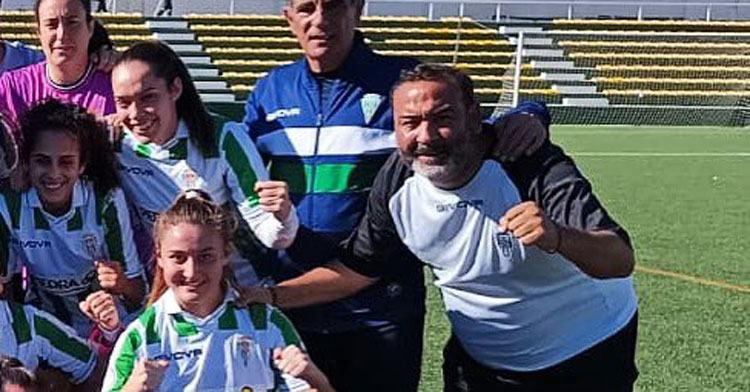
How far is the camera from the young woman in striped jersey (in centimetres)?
354

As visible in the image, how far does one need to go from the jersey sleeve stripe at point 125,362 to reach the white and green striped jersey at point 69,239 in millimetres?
310

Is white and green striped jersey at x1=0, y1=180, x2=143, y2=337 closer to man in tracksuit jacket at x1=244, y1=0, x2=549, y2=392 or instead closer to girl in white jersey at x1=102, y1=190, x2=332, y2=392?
girl in white jersey at x1=102, y1=190, x2=332, y2=392

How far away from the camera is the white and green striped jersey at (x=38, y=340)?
11.5 feet

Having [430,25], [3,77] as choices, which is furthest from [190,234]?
[430,25]

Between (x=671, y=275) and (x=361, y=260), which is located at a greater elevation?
(x=361, y=260)

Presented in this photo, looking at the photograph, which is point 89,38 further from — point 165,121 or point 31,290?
point 31,290

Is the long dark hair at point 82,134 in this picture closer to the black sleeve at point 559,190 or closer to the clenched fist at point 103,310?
the clenched fist at point 103,310

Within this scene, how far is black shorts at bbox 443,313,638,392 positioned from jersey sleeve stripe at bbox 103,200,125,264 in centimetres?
114

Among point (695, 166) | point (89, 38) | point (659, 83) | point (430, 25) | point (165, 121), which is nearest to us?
point (165, 121)

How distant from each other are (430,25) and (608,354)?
26.0 meters

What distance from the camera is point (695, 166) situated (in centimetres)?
1692

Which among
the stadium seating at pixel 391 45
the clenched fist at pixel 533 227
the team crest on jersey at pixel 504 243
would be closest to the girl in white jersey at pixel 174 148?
the team crest on jersey at pixel 504 243

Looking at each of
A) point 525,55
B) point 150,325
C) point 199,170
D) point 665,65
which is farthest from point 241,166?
point 665,65

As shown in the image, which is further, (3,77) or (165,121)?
(3,77)
